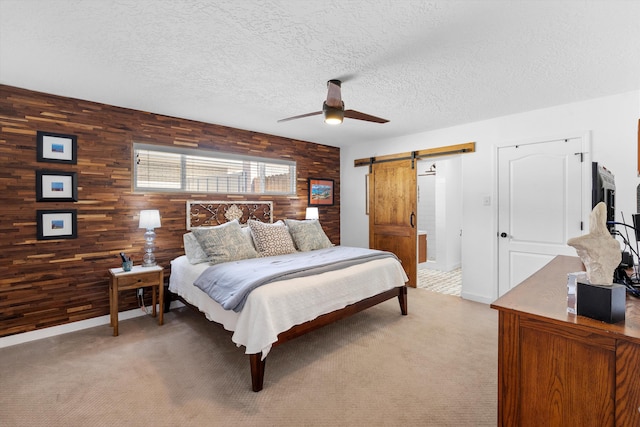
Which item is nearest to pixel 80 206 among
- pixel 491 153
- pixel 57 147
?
pixel 57 147

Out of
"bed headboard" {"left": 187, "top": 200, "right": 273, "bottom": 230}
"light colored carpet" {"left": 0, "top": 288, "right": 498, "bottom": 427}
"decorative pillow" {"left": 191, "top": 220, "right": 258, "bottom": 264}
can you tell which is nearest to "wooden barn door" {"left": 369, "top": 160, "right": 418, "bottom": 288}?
"light colored carpet" {"left": 0, "top": 288, "right": 498, "bottom": 427}

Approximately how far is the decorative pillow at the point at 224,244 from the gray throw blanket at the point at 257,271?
0.15m

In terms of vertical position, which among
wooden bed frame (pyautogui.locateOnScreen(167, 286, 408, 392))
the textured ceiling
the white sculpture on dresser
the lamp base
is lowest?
wooden bed frame (pyautogui.locateOnScreen(167, 286, 408, 392))

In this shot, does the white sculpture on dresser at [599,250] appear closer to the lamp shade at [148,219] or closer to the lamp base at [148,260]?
the lamp shade at [148,219]

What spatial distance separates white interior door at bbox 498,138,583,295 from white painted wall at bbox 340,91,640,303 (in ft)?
0.37

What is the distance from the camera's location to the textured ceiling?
1.80m

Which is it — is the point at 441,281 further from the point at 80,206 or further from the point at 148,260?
the point at 80,206

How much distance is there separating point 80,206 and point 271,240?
210cm

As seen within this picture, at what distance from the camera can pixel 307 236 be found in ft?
13.8

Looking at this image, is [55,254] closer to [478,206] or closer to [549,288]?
[549,288]

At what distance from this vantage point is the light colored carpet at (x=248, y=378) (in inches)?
77.0

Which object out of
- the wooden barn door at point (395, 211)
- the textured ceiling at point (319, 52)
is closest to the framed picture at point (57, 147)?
the textured ceiling at point (319, 52)

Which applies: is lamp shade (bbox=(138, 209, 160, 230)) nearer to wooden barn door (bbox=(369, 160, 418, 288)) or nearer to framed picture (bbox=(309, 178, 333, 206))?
framed picture (bbox=(309, 178, 333, 206))

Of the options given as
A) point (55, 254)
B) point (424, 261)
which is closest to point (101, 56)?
point (55, 254)
